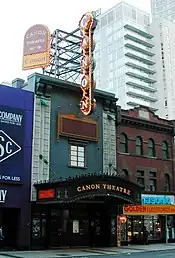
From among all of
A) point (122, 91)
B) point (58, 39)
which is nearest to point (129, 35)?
point (122, 91)

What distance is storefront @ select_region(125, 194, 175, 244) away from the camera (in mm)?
36812

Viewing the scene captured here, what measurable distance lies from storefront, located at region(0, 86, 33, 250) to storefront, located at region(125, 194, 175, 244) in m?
10.3

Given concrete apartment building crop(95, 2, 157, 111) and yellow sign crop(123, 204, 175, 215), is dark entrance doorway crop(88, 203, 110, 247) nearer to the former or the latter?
yellow sign crop(123, 204, 175, 215)

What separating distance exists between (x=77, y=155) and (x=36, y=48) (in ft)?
35.5

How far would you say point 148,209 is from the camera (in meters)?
36.8

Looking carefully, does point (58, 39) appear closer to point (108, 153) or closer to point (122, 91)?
point (108, 153)

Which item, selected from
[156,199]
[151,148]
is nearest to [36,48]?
[151,148]

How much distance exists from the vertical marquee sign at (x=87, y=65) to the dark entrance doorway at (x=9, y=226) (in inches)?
373

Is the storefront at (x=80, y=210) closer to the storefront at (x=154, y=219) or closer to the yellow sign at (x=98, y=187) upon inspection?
the yellow sign at (x=98, y=187)

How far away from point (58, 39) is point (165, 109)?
340 feet

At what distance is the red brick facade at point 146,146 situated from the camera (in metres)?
37.7

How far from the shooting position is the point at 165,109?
459ft

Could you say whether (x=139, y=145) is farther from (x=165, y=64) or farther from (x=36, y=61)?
(x=165, y=64)

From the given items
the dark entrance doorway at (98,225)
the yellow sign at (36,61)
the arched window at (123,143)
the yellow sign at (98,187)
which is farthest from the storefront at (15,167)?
the arched window at (123,143)
